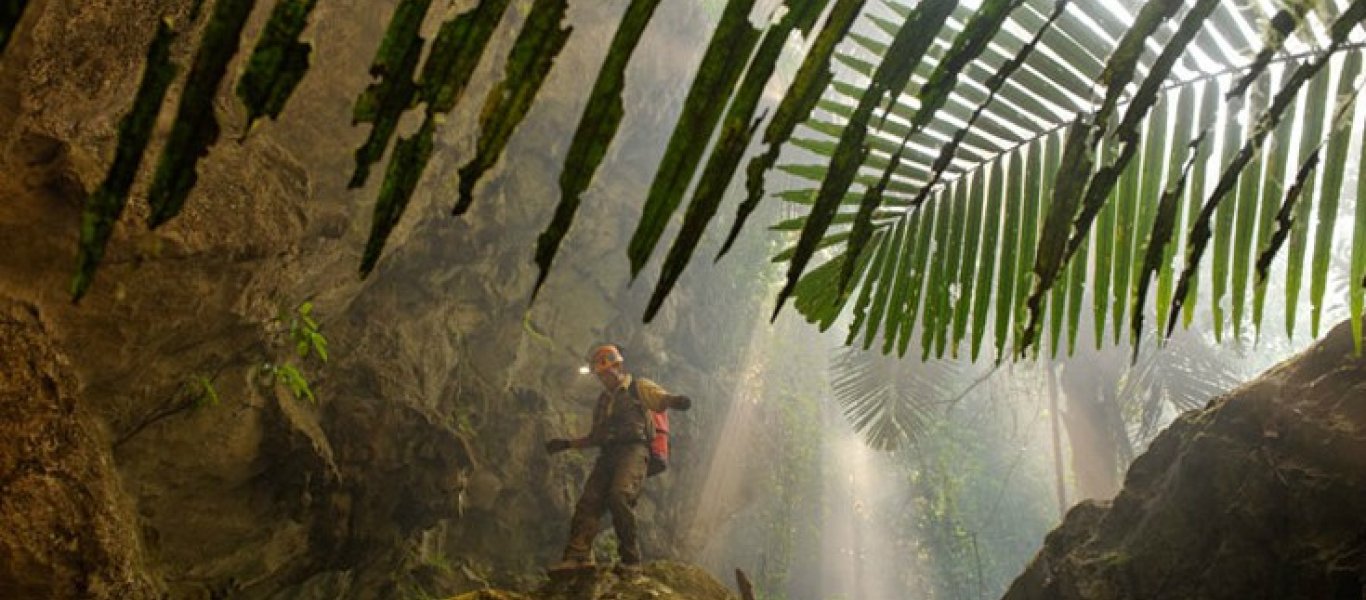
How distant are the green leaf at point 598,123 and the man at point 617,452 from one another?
431 centimetres

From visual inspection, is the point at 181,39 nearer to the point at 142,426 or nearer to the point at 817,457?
the point at 142,426

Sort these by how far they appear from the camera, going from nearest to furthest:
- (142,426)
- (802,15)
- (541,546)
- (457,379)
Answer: (802,15), (142,426), (457,379), (541,546)

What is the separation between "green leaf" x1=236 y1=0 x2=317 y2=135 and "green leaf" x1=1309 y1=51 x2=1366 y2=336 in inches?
36.8

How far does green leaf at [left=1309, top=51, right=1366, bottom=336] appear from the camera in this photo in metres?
0.82

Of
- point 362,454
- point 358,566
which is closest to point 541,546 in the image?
point 358,566

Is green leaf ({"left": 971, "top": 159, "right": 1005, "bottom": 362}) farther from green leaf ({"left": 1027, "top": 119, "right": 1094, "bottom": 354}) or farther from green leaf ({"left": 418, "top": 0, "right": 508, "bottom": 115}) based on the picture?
green leaf ({"left": 418, "top": 0, "right": 508, "bottom": 115})

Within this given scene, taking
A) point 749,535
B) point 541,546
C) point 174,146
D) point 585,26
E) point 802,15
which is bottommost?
point 749,535

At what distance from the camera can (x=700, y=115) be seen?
0.36 m

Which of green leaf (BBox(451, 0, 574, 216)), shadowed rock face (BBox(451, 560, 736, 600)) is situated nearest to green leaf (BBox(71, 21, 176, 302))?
green leaf (BBox(451, 0, 574, 216))

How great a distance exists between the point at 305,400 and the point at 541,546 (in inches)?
151

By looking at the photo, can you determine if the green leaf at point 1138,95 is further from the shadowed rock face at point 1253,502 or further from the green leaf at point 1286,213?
the shadowed rock face at point 1253,502

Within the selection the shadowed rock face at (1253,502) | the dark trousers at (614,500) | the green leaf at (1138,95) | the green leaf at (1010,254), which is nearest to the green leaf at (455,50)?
the green leaf at (1138,95)

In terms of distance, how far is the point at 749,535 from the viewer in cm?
1814

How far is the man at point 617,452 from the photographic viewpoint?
A: 15.5ft
